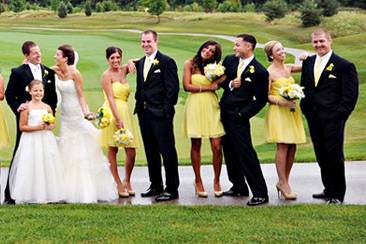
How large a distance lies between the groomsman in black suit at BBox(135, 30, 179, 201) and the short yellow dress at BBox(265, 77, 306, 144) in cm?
119

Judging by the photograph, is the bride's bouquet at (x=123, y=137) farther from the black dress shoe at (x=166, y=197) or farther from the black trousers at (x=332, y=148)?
the black trousers at (x=332, y=148)

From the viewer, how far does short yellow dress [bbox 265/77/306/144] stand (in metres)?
8.47

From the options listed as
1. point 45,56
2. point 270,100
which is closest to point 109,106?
point 270,100

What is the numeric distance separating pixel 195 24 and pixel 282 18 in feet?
20.8

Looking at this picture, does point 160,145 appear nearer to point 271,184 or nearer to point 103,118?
point 103,118

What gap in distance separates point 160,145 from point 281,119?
150 centimetres

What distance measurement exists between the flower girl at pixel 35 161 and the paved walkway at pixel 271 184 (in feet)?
2.70

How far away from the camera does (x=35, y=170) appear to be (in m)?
8.33

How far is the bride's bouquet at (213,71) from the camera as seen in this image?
832 centimetres

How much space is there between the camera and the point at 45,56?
28.3 metres

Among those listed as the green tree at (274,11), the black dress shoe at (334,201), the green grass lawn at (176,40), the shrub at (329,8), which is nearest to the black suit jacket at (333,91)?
the black dress shoe at (334,201)

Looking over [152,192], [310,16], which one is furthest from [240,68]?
[310,16]

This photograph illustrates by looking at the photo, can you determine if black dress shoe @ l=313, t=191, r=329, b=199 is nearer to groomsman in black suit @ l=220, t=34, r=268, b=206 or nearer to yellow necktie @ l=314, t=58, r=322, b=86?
groomsman in black suit @ l=220, t=34, r=268, b=206

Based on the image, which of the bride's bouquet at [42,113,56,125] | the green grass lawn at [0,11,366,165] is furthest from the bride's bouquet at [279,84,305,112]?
the green grass lawn at [0,11,366,165]
